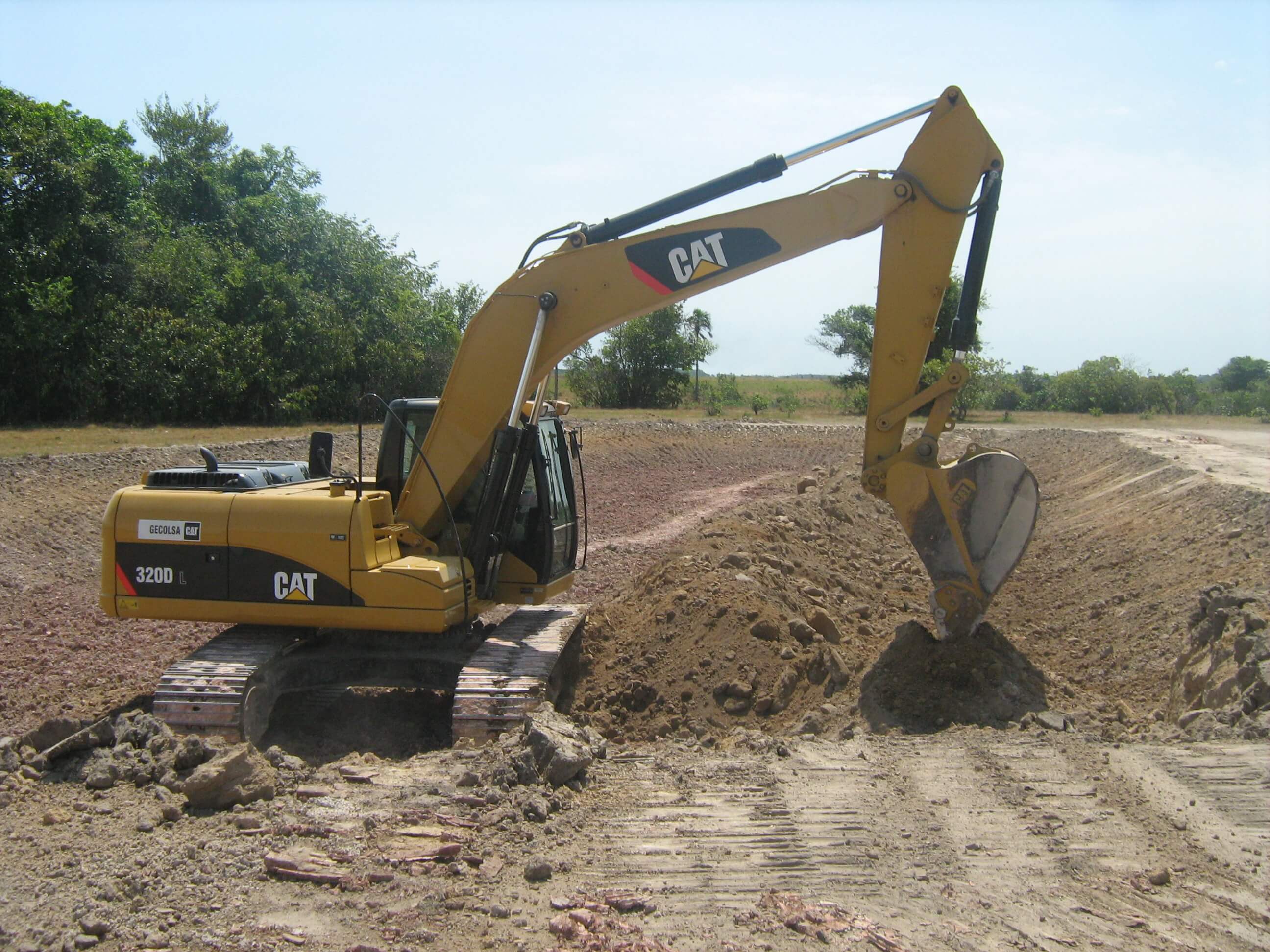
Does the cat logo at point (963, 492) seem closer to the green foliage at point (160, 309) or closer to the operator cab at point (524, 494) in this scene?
the operator cab at point (524, 494)

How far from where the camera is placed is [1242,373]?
52.9 metres

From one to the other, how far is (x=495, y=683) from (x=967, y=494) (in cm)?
350

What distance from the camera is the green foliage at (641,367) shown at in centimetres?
4122

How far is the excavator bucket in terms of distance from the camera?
724cm

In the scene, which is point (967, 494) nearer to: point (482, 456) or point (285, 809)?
point (482, 456)

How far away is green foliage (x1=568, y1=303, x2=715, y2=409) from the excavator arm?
34.0 meters

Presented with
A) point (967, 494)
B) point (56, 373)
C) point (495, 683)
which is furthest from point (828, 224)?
point (56, 373)

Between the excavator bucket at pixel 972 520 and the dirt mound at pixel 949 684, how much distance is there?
0.25 meters

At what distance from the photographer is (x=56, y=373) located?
23734 mm

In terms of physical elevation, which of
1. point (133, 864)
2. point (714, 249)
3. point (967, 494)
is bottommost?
point (133, 864)

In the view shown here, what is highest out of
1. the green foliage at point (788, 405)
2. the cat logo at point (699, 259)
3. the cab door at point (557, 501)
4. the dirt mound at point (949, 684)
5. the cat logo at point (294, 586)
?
the cat logo at point (699, 259)

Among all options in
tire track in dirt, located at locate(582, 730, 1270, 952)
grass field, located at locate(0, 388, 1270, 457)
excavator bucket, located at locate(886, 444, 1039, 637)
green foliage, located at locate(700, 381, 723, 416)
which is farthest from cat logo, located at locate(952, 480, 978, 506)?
green foliage, located at locate(700, 381, 723, 416)

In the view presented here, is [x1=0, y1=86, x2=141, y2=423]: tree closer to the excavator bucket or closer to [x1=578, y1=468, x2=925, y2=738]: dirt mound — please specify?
[x1=578, y1=468, x2=925, y2=738]: dirt mound

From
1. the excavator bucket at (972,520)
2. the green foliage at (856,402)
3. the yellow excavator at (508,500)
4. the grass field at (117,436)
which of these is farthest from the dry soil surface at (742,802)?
the green foliage at (856,402)
